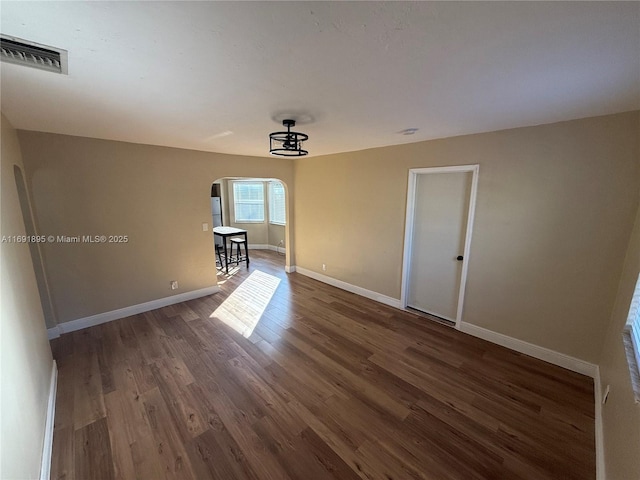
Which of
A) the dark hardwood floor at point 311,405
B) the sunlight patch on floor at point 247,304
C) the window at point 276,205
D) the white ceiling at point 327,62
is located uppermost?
the white ceiling at point 327,62

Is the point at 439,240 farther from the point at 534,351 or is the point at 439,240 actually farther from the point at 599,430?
the point at 599,430

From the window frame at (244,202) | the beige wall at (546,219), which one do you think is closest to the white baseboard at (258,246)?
the window frame at (244,202)

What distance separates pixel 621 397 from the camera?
1.53m

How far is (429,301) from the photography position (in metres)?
3.71

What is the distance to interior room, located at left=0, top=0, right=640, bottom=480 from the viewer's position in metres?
1.16

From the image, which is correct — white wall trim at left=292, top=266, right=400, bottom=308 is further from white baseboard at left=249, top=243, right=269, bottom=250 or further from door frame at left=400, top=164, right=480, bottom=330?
white baseboard at left=249, top=243, right=269, bottom=250

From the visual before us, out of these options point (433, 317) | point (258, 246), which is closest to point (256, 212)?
point (258, 246)

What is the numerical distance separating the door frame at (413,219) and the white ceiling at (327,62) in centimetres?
76

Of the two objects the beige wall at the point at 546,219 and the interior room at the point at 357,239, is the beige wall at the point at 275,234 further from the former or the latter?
the beige wall at the point at 546,219

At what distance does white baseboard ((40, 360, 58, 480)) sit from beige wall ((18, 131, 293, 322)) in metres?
1.24

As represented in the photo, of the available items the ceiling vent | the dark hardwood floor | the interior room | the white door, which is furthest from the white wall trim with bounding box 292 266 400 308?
the ceiling vent

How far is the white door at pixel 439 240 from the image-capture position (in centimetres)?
325

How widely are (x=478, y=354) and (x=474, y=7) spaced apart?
3095mm

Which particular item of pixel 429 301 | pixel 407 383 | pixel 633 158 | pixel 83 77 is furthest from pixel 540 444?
pixel 83 77
